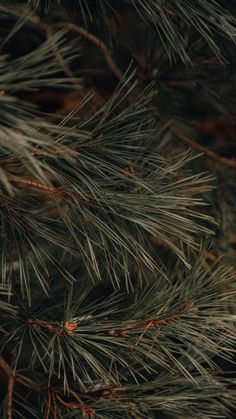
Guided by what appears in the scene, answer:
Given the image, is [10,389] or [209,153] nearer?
[10,389]

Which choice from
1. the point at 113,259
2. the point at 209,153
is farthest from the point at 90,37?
the point at 113,259

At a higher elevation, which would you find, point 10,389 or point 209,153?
point 209,153

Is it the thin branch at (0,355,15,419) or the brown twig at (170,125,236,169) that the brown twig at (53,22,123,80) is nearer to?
the brown twig at (170,125,236,169)

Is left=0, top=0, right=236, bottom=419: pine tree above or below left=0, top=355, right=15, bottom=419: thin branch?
above

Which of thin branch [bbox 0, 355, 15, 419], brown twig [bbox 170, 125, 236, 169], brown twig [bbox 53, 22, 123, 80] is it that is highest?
brown twig [bbox 53, 22, 123, 80]

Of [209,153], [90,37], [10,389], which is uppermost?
[90,37]

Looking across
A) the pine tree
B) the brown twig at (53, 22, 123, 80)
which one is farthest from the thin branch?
the brown twig at (53, 22, 123, 80)

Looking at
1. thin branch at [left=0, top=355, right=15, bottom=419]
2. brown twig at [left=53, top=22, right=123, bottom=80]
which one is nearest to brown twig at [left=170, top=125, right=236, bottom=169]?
brown twig at [left=53, top=22, right=123, bottom=80]

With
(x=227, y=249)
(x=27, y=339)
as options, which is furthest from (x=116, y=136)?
(x=27, y=339)

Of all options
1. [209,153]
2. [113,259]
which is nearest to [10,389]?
[113,259]

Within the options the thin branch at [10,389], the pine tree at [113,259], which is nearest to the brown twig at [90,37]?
the pine tree at [113,259]

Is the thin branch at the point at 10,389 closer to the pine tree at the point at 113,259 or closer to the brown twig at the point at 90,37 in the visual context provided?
the pine tree at the point at 113,259

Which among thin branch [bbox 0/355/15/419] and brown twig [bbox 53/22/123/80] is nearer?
thin branch [bbox 0/355/15/419]

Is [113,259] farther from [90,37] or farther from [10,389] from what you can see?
[90,37]
